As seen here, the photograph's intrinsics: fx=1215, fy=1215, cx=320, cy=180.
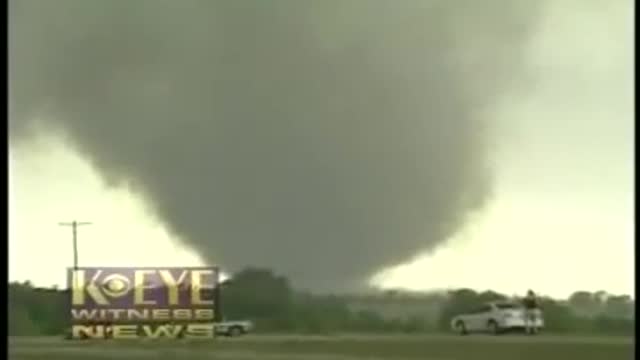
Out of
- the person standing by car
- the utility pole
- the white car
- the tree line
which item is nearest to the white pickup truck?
the tree line

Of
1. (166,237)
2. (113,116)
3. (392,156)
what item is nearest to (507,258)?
(392,156)

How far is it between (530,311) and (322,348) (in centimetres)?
52

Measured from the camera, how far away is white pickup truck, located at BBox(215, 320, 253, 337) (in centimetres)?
294

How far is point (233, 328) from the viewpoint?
2928 millimetres

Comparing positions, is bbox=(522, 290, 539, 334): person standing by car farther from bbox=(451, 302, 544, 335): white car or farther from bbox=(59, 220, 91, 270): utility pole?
bbox=(59, 220, 91, 270): utility pole

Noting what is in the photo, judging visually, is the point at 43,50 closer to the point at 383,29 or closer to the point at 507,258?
the point at 383,29

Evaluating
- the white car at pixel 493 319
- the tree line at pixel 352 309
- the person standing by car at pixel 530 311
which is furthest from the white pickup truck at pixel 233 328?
the person standing by car at pixel 530 311

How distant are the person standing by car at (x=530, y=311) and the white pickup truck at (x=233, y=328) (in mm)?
672

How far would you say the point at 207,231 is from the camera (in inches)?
117

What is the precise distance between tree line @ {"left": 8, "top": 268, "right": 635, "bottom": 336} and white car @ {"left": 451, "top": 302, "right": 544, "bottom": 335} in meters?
0.02

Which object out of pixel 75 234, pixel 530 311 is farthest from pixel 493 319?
pixel 75 234

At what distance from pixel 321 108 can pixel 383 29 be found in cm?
25

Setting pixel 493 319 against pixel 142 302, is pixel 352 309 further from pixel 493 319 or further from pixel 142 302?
pixel 142 302

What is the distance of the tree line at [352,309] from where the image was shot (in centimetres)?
293
